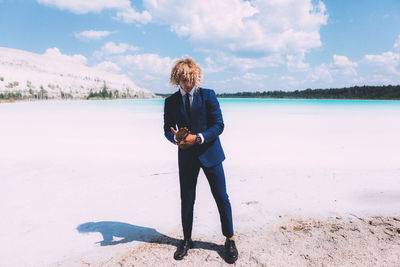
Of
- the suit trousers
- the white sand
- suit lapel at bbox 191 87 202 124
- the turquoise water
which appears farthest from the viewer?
the turquoise water

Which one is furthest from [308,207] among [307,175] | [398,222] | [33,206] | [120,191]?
[33,206]

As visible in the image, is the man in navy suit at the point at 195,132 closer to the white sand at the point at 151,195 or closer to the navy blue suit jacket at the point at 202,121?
the navy blue suit jacket at the point at 202,121

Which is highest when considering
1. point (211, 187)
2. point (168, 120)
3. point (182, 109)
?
point (182, 109)

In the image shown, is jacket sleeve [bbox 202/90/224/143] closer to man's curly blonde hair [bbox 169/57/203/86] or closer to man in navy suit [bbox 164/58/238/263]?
man in navy suit [bbox 164/58/238/263]

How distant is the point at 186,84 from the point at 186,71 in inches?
4.7

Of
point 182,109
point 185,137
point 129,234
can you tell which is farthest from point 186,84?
point 129,234

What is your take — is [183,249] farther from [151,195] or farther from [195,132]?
[151,195]

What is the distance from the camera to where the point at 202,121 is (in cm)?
250

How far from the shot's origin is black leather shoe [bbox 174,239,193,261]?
8.47 ft

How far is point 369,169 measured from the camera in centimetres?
571

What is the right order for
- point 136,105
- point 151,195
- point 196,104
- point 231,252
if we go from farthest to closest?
point 136,105, point 151,195, point 231,252, point 196,104

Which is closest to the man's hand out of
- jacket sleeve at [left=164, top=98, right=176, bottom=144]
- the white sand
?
jacket sleeve at [left=164, top=98, right=176, bottom=144]

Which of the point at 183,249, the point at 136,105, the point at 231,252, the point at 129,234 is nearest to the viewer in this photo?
the point at 231,252

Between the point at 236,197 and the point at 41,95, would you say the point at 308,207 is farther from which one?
the point at 41,95
